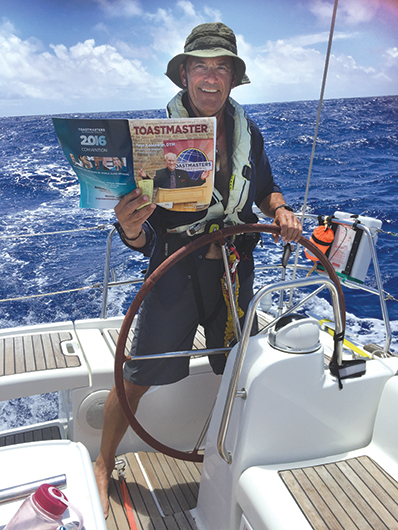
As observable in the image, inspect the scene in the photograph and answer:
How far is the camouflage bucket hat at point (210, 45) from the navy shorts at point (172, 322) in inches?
23.6

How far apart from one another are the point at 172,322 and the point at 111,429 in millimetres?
447

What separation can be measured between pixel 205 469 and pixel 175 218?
77cm

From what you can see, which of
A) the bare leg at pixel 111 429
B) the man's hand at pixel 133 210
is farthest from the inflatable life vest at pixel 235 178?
the bare leg at pixel 111 429

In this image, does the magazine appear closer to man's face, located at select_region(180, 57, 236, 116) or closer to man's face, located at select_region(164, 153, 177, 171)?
man's face, located at select_region(164, 153, 177, 171)

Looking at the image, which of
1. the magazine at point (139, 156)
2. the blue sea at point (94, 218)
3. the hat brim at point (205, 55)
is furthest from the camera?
the blue sea at point (94, 218)

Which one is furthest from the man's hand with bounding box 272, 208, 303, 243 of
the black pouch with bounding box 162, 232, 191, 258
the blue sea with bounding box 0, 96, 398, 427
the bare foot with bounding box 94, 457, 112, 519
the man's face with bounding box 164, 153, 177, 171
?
the bare foot with bounding box 94, 457, 112, 519

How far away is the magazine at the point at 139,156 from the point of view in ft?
3.17

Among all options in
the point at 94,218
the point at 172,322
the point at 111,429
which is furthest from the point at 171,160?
the point at 94,218

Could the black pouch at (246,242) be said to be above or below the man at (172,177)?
below

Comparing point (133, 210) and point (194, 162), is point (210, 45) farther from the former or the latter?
point (133, 210)

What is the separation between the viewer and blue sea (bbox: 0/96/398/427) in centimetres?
539

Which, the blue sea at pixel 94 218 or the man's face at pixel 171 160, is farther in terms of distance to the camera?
the blue sea at pixel 94 218

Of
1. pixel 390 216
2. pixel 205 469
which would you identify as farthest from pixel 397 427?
pixel 390 216

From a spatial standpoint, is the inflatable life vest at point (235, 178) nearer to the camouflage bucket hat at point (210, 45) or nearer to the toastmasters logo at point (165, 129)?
the camouflage bucket hat at point (210, 45)
